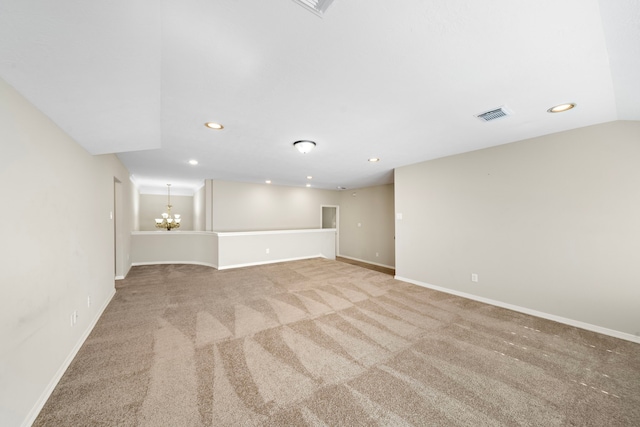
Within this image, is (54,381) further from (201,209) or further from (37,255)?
(201,209)

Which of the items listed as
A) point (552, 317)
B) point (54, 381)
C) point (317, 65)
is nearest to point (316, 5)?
point (317, 65)

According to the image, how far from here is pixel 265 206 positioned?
7.25 metres

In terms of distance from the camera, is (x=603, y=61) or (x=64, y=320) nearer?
(x=603, y=61)

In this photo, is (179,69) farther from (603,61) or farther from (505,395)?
(505,395)

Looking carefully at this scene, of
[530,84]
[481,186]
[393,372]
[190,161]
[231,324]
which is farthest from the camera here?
[190,161]

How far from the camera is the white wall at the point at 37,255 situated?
129 cm

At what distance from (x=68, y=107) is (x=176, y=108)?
0.76 metres

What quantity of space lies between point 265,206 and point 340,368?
5887 mm

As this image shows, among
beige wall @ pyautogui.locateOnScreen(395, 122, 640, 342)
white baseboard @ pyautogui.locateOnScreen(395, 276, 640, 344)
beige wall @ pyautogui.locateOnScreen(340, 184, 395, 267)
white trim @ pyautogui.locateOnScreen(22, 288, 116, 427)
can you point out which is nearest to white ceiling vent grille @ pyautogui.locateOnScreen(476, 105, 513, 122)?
beige wall @ pyautogui.locateOnScreen(395, 122, 640, 342)

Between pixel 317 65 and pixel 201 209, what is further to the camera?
pixel 201 209

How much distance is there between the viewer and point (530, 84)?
1.78m

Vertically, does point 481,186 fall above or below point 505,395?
above

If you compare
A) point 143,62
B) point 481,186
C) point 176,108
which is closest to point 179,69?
point 143,62

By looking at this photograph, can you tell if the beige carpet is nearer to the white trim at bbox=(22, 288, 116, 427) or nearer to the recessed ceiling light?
the white trim at bbox=(22, 288, 116, 427)
